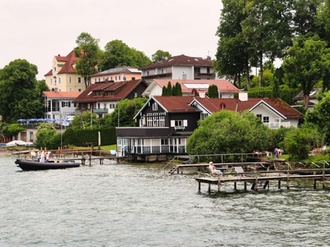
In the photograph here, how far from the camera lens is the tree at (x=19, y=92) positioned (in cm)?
12288

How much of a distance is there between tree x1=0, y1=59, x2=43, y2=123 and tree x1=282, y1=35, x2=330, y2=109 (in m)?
61.3

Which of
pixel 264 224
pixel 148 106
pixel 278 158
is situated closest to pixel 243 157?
pixel 278 158

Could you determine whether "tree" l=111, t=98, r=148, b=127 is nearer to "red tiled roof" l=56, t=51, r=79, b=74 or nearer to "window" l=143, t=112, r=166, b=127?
"window" l=143, t=112, r=166, b=127

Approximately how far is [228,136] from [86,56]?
85.9m

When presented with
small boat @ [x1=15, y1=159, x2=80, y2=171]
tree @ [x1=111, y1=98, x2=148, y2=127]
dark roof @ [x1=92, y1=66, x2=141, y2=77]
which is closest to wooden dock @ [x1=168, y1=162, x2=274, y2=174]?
small boat @ [x1=15, y1=159, x2=80, y2=171]

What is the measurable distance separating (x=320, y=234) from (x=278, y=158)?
95.4 feet

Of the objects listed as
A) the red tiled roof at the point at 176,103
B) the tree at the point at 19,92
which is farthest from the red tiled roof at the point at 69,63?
the red tiled roof at the point at 176,103

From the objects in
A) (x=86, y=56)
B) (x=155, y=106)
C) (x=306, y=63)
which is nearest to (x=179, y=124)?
(x=155, y=106)

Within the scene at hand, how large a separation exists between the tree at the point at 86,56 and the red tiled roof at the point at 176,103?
63232 millimetres

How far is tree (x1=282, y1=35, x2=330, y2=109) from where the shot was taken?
76250 millimetres

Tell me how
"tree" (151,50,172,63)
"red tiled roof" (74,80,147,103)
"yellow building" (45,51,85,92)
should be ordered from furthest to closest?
"tree" (151,50,172,63), "yellow building" (45,51,85,92), "red tiled roof" (74,80,147,103)

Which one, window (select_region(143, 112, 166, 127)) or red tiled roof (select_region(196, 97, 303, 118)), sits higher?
red tiled roof (select_region(196, 97, 303, 118))

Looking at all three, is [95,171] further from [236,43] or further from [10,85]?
[10,85]

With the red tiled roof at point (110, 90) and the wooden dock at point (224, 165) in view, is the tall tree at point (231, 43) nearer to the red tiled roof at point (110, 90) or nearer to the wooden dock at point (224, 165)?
the red tiled roof at point (110, 90)
